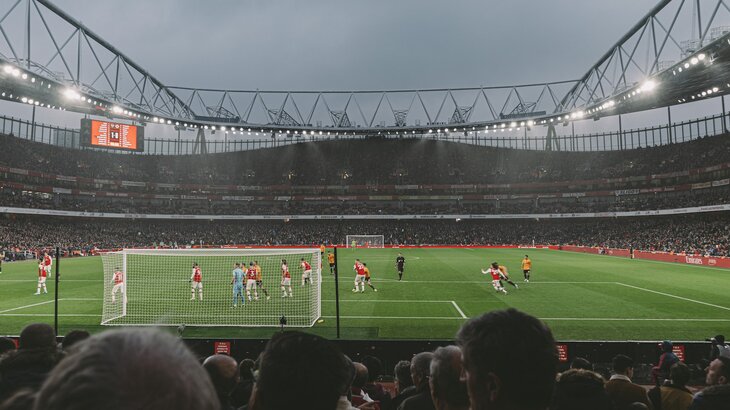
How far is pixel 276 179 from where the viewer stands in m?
92.6

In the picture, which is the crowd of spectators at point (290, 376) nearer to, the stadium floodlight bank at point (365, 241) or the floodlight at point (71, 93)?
the floodlight at point (71, 93)

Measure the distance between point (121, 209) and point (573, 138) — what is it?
10682 cm

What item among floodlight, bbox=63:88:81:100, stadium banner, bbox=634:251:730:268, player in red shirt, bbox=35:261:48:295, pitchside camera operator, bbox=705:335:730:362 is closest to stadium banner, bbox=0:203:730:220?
stadium banner, bbox=634:251:730:268

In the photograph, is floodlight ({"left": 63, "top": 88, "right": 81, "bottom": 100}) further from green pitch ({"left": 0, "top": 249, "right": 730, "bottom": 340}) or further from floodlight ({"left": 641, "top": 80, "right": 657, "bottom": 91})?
floodlight ({"left": 641, "top": 80, "right": 657, "bottom": 91})

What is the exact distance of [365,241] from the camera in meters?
75.8

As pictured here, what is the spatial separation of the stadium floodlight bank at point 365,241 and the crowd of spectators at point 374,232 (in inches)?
101

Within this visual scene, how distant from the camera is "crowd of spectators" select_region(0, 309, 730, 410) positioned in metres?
0.98

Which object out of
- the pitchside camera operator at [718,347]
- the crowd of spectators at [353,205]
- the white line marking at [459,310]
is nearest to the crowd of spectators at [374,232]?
the crowd of spectators at [353,205]

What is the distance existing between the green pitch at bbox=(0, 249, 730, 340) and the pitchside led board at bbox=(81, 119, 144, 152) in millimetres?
28083

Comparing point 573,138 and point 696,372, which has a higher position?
point 573,138

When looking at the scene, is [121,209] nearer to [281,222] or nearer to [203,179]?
[203,179]

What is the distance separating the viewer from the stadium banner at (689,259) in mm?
38250

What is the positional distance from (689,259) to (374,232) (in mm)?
49757

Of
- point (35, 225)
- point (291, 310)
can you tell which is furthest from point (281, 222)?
point (291, 310)
